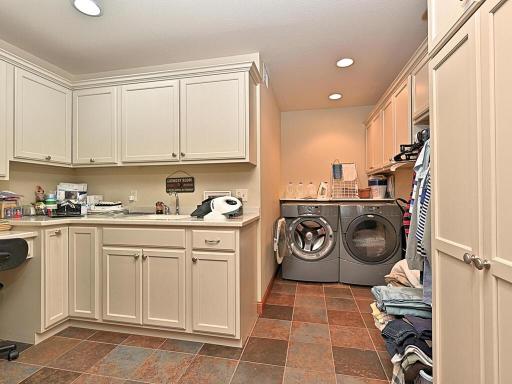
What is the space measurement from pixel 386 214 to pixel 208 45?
7.98 ft

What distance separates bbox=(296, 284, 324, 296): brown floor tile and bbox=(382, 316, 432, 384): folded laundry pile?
140 cm

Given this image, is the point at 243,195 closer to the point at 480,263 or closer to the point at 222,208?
the point at 222,208

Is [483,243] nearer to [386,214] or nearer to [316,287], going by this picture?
[386,214]

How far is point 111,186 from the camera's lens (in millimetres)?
2711

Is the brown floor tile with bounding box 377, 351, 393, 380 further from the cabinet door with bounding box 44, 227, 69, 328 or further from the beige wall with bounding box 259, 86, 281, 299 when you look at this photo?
the cabinet door with bounding box 44, 227, 69, 328

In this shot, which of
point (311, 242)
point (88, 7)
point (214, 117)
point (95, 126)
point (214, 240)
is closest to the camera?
point (88, 7)

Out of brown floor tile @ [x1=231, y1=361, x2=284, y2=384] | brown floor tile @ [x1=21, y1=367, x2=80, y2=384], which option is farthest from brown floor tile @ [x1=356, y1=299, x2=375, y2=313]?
brown floor tile @ [x1=21, y1=367, x2=80, y2=384]

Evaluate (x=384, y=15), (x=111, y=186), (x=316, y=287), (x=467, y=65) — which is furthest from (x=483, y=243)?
(x=111, y=186)

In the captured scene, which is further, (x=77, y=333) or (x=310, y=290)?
(x=310, y=290)

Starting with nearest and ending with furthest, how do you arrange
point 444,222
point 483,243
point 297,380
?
point 483,243
point 444,222
point 297,380

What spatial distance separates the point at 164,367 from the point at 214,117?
5.90 feet

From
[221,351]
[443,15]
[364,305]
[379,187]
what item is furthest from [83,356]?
[379,187]

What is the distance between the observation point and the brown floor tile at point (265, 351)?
5.51 feet

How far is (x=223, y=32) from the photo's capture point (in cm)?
201
